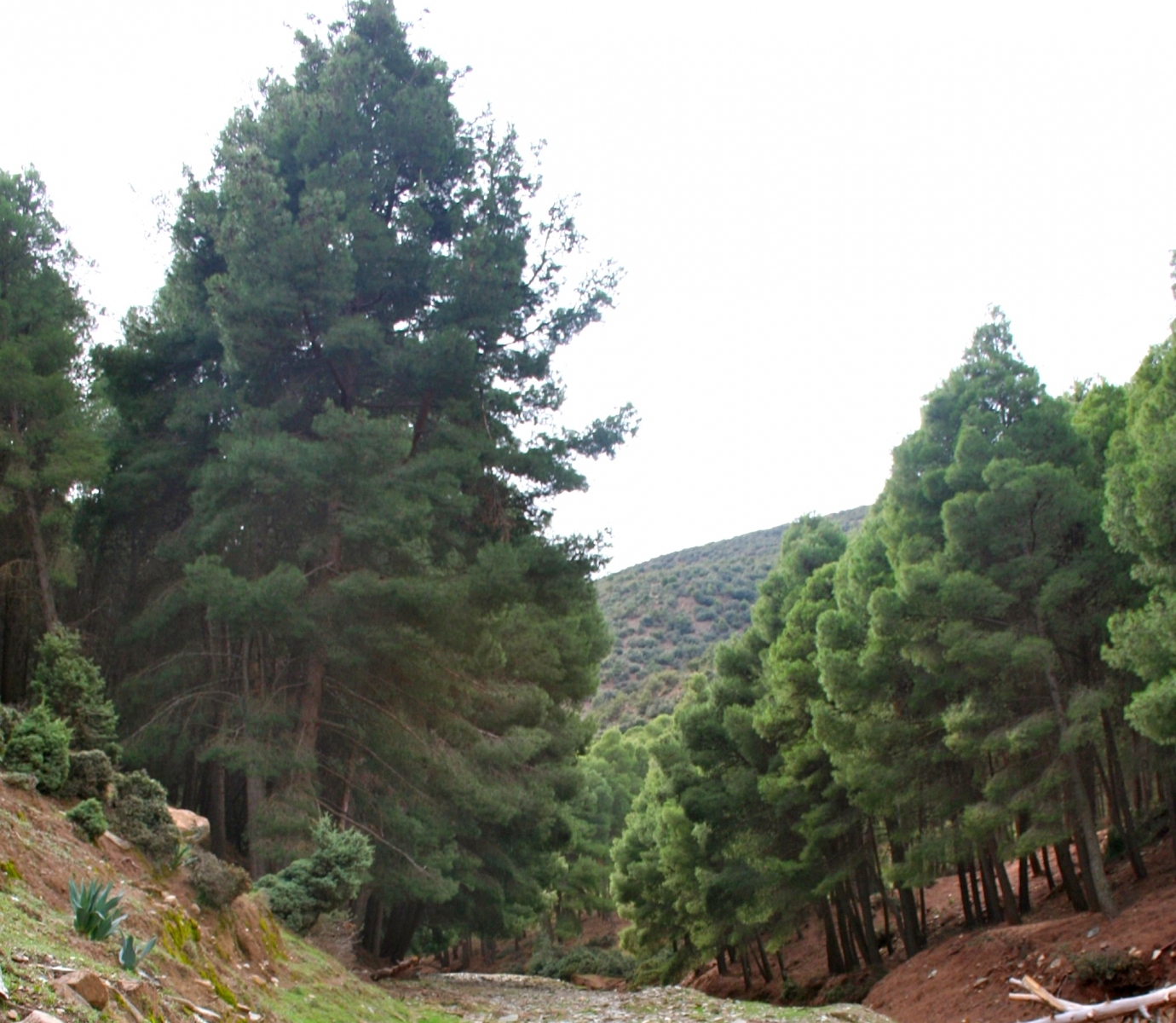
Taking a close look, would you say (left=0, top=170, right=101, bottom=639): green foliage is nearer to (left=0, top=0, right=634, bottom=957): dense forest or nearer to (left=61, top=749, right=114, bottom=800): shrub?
(left=0, top=0, right=634, bottom=957): dense forest

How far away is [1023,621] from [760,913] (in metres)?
10.7

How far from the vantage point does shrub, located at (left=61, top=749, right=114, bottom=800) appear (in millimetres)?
11227

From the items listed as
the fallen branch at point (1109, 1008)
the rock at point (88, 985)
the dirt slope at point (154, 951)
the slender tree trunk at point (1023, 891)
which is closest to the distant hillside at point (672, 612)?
the slender tree trunk at point (1023, 891)

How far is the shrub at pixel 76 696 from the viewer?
13.2m

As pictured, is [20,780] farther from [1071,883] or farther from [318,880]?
[1071,883]

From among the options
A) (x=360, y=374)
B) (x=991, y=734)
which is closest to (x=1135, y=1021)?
(x=991, y=734)

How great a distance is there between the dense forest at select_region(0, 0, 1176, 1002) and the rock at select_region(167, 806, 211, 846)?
1.53 metres

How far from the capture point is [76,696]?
44.2 feet

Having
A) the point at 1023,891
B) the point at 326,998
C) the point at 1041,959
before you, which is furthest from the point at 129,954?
the point at 1023,891

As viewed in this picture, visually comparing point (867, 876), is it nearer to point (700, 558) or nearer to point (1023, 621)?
point (1023, 621)

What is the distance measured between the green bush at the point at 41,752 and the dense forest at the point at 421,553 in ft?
10.00

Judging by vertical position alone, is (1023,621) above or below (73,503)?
below

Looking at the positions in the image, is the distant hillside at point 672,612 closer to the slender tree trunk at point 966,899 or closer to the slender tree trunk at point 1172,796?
the slender tree trunk at point 966,899

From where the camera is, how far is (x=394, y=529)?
17.8 m
